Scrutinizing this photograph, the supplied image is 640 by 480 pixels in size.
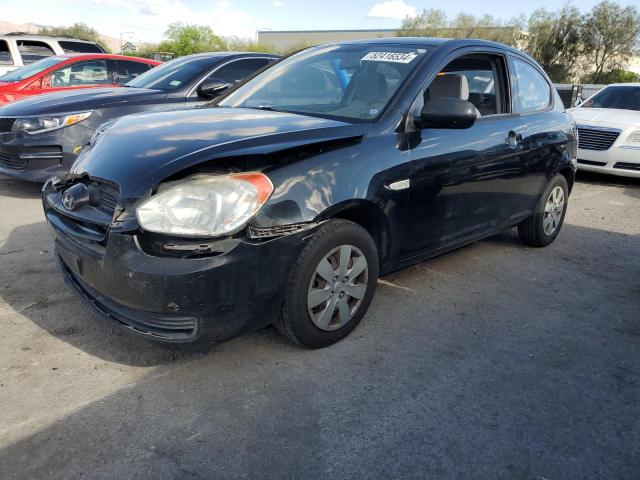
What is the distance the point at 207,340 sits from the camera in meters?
2.49

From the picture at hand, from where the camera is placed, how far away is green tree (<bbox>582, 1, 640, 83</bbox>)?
130 feet

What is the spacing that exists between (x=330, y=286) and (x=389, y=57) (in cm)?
167

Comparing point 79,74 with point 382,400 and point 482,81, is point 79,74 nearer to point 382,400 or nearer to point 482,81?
point 482,81

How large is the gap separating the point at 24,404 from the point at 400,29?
5787 cm

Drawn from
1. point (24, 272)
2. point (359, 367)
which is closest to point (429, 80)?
point (359, 367)

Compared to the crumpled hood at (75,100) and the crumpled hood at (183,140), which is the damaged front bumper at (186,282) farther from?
the crumpled hood at (75,100)

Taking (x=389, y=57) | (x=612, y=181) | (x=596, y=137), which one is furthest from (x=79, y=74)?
(x=612, y=181)

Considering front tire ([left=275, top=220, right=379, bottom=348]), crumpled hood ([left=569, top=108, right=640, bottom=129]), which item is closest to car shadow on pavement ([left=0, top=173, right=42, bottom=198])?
front tire ([left=275, top=220, right=379, bottom=348])

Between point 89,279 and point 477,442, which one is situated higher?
point 89,279

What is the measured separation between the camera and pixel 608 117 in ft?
28.0

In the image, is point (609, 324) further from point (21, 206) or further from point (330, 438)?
point (21, 206)

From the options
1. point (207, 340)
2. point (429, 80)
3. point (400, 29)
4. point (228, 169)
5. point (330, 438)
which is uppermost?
point (400, 29)

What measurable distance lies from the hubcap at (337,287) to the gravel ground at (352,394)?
200 mm

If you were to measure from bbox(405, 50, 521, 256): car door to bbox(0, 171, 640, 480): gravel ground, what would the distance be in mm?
507
